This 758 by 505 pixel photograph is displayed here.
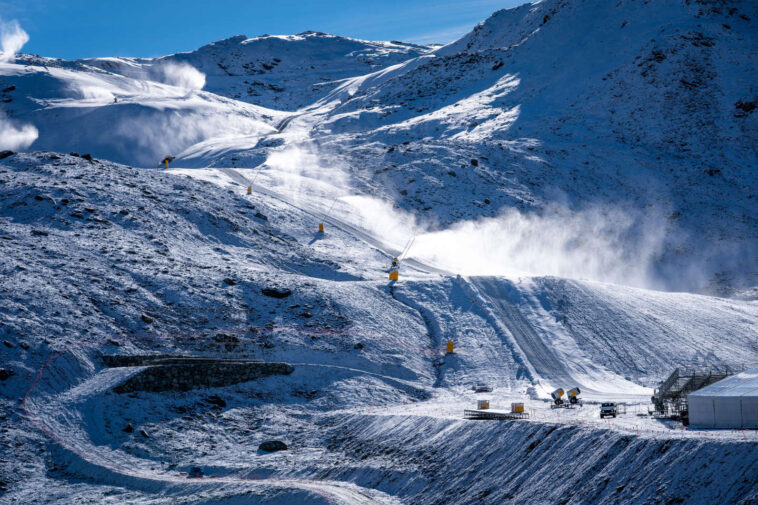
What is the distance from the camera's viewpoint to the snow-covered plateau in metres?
28.1

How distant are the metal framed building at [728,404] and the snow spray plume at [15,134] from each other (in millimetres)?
90688

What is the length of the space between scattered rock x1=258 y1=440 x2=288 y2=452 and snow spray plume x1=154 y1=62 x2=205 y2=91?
127m

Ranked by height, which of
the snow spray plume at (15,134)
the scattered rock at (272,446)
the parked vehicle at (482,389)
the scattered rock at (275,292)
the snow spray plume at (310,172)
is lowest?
the scattered rock at (272,446)

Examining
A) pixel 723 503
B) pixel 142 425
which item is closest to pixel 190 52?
pixel 142 425

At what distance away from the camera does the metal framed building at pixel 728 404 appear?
25.2 m

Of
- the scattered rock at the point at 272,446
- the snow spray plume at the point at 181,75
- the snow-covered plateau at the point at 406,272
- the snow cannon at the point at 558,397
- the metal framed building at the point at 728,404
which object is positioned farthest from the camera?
the snow spray plume at the point at 181,75

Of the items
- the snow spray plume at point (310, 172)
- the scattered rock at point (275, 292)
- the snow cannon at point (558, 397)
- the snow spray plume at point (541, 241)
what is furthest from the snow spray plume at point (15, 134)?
the snow cannon at point (558, 397)

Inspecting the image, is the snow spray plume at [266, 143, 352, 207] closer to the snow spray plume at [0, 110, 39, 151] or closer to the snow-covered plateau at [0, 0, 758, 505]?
the snow-covered plateau at [0, 0, 758, 505]

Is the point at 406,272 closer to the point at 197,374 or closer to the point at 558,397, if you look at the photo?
the point at 558,397

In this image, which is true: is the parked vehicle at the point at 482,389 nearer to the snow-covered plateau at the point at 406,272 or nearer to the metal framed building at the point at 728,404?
the snow-covered plateau at the point at 406,272

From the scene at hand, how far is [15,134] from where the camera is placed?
329 feet

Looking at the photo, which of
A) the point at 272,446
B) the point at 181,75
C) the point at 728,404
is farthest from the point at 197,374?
the point at 181,75

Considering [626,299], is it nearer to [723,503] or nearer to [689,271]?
[689,271]

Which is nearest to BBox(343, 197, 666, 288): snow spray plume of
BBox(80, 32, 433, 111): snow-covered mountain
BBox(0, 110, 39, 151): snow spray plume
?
BBox(0, 110, 39, 151): snow spray plume
